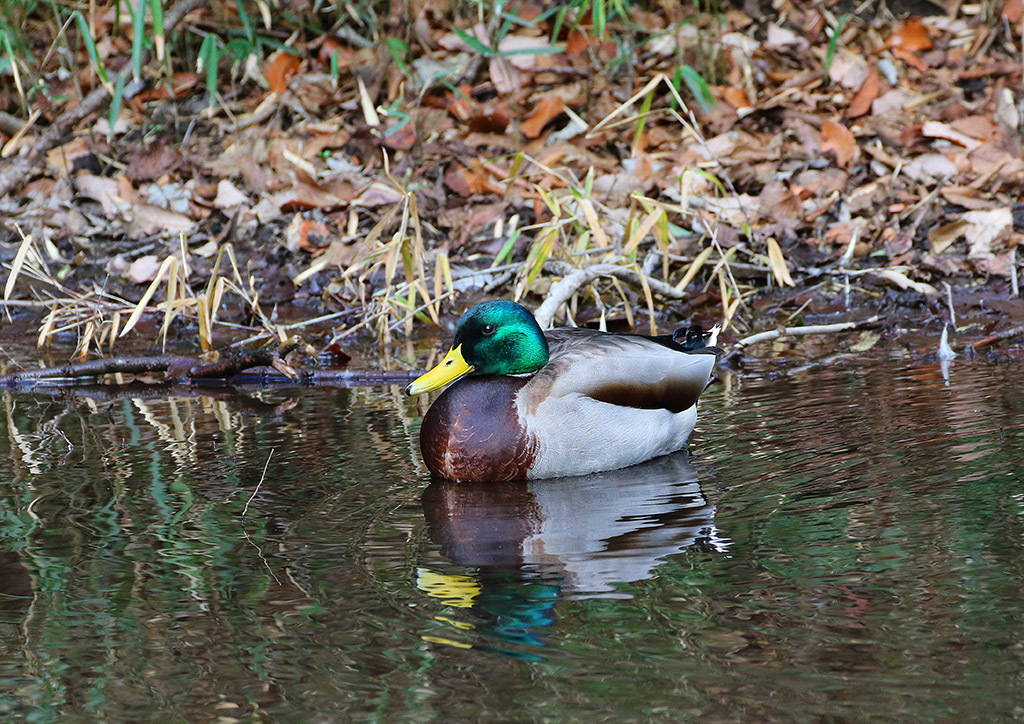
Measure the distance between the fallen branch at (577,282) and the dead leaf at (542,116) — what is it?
188 centimetres

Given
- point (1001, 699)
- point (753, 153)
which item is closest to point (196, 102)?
point (753, 153)

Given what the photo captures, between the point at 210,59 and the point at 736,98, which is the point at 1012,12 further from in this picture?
the point at 210,59

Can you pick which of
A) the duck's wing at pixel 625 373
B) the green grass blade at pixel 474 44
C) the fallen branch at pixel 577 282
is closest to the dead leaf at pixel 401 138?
the green grass blade at pixel 474 44

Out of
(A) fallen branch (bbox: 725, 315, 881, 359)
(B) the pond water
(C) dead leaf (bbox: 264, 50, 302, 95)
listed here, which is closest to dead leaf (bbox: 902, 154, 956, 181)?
(A) fallen branch (bbox: 725, 315, 881, 359)

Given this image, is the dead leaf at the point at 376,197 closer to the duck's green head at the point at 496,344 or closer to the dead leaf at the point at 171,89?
the dead leaf at the point at 171,89

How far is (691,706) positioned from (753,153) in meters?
5.57

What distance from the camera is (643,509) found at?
12.7 ft

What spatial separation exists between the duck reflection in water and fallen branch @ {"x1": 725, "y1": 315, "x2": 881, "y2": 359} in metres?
1.20

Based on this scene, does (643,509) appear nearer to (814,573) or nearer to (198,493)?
(814,573)

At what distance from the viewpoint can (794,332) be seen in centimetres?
576

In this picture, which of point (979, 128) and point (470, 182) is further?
point (470, 182)

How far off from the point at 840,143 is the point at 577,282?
2.45 metres

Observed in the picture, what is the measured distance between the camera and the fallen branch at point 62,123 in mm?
8430

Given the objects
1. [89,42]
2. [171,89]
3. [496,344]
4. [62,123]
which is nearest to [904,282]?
[496,344]
